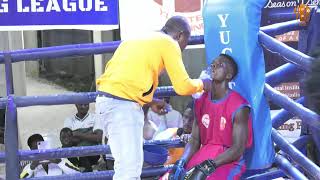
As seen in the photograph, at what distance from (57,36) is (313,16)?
8.29 m

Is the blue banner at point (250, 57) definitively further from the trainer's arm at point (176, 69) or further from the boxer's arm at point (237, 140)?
the trainer's arm at point (176, 69)

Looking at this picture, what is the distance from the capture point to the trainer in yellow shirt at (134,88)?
3174mm

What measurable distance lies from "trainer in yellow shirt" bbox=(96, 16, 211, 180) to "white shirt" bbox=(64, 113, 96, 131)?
3.12m

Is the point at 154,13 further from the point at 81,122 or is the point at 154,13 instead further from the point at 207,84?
the point at 207,84

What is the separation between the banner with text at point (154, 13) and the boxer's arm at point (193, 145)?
2.66 metres

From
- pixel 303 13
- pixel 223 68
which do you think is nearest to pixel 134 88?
pixel 223 68

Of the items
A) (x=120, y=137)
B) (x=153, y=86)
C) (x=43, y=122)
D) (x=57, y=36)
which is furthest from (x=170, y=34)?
(x=57, y=36)

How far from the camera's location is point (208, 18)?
11.6 ft

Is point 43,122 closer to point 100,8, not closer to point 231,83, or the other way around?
point 100,8

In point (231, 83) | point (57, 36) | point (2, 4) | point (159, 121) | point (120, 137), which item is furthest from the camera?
point (57, 36)

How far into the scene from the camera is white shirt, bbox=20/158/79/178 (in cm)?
482

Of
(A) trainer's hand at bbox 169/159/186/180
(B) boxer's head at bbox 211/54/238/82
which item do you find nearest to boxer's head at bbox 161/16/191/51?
(B) boxer's head at bbox 211/54/238/82

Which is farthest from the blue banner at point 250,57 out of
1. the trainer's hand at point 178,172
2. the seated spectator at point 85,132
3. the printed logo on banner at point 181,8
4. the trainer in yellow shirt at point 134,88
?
the printed logo on banner at point 181,8

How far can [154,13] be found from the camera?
20.2ft
